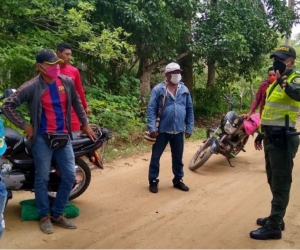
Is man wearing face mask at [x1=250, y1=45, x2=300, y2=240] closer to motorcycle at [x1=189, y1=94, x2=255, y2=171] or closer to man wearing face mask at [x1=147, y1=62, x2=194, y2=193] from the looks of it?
man wearing face mask at [x1=147, y1=62, x2=194, y2=193]

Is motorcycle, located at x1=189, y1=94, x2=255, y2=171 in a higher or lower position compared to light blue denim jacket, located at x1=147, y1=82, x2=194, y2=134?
lower

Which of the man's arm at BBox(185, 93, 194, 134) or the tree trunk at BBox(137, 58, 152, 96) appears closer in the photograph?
the man's arm at BBox(185, 93, 194, 134)

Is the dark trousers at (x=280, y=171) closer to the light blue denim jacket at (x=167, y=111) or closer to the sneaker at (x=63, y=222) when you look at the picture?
the light blue denim jacket at (x=167, y=111)

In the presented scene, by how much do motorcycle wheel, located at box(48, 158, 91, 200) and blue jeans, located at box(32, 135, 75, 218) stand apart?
0.54m

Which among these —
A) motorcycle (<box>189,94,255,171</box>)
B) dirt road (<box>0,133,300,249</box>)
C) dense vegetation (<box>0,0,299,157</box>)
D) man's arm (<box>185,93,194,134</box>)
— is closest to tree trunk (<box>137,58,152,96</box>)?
dense vegetation (<box>0,0,299,157</box>)

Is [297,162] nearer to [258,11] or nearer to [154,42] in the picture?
[154,42]

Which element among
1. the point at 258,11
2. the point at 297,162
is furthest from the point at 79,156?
the point at 258,11

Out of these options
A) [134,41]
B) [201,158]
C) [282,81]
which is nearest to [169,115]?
[201,158]

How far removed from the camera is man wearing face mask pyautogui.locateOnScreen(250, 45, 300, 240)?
3688 mm

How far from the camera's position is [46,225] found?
3861 millimetres

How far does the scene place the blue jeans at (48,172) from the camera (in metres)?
3.78

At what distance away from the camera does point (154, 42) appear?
9703 mm

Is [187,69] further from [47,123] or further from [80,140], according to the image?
A: [47,123]

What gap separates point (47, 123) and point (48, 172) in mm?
479
